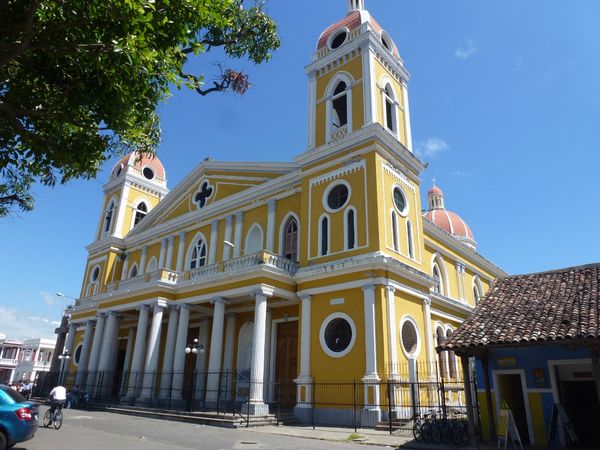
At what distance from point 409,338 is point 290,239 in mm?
7349

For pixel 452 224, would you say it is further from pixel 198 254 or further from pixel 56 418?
pixel 56 418

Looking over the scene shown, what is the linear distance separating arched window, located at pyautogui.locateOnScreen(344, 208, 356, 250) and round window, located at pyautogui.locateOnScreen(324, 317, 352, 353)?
10.0ft

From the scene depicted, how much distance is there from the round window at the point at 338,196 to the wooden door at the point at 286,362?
562 centimetres

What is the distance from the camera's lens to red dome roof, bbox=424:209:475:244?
38219 mm

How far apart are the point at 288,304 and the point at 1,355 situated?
63.6 metres

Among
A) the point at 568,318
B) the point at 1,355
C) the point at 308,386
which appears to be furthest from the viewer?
the point at 1,355

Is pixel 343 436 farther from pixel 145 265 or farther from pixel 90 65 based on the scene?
pixel 145 265

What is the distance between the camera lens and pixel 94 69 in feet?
24.8

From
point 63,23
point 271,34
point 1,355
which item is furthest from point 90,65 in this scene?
point 1,355

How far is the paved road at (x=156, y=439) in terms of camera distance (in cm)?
1002

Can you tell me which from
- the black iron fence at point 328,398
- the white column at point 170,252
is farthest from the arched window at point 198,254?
the black iron fence at point 328,398

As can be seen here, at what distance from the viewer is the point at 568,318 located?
10.5 meters

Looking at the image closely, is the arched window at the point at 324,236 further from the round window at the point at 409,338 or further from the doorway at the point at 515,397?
the doorway at the point at 515,397

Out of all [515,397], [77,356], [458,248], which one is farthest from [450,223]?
[77,356]
